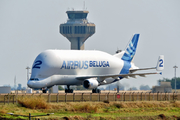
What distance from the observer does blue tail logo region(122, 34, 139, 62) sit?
85.3 meters

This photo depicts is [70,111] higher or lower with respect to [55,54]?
lower

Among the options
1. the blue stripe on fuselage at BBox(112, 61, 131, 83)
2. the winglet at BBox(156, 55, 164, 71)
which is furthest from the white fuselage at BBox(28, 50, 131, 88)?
the winglet at BBox(156, 55, 164, 71)

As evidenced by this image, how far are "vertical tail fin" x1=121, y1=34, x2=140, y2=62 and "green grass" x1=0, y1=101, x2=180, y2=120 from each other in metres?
28.8

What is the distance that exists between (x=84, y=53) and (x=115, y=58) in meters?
7.77

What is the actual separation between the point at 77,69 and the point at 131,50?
670 inches

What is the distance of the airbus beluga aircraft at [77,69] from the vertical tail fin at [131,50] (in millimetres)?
1676

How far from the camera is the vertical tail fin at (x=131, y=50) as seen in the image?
85.3 meters

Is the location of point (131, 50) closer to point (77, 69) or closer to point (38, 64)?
point (77, 69)

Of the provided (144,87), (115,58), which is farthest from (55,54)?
(144,87)

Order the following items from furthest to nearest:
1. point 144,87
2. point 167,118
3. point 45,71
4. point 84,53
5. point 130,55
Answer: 1. point 144,87
2. point 130,55
3. point 84,53
4. point 45,71
5. point 167,118

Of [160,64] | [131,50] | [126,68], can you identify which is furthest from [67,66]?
[131,50]

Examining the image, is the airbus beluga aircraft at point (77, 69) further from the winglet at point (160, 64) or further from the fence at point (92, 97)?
the fence at point (92, 97)

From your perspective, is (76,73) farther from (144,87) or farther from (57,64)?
(144,87)

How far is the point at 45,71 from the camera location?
69625 millimetres
